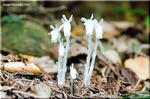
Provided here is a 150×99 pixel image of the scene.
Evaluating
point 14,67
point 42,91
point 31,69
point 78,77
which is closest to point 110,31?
point 78,77

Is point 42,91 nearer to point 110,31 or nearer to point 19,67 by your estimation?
point 19,67

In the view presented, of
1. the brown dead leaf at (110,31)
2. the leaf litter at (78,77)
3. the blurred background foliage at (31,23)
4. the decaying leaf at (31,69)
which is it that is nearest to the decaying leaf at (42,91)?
the leaf litter at (78,77)

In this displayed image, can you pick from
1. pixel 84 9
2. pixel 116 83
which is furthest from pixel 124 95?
pixel 84 9

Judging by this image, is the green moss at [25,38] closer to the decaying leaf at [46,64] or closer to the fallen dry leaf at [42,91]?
the decaying leaf at [46,64]

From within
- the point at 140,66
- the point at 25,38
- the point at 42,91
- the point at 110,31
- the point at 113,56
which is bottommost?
the point at 42,91

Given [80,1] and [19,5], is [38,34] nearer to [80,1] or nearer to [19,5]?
[19,5]

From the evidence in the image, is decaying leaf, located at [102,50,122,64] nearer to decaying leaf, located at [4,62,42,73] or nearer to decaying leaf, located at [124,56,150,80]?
decaying leaf, located at [124,56,150,80]
